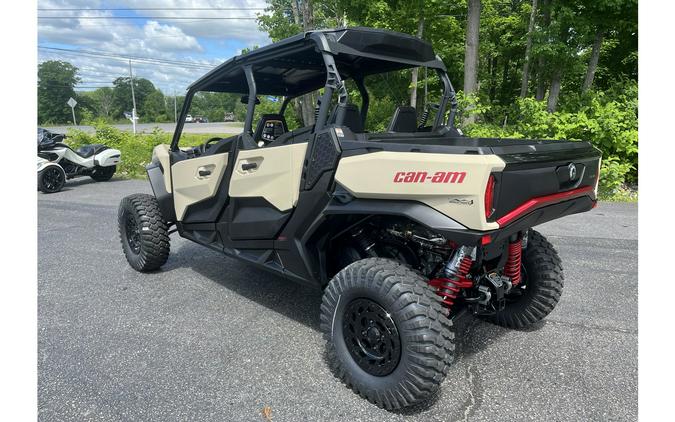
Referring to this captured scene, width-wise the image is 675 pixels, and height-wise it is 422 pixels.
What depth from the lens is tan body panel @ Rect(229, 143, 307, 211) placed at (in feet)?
9.43

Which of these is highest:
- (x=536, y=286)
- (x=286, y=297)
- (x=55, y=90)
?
(x=55, y=90)

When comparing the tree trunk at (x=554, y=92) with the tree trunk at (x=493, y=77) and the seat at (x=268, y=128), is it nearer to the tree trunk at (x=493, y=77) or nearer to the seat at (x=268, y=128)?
the seat at (x=268, y=128)

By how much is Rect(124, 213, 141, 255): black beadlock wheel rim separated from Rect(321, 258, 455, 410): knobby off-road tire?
9.69ft

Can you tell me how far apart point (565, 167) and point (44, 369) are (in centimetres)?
340

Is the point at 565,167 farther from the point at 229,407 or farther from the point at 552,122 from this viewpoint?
the point at 552,122

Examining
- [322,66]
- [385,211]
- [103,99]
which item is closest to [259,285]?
[322,66]

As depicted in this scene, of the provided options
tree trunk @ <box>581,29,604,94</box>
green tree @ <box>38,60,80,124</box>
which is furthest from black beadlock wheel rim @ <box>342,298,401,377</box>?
green tree @ <box>38,60,80,124</box>

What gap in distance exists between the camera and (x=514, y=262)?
2818 mm

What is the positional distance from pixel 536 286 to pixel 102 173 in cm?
1260

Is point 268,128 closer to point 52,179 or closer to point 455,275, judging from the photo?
point 455,275

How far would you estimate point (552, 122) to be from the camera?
9492 millimetres

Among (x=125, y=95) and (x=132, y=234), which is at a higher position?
(x=125, y=95)

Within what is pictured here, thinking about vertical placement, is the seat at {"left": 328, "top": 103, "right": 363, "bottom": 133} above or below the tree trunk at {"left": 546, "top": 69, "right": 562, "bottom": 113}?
below

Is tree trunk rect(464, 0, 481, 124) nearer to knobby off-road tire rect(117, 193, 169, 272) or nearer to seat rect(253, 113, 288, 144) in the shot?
seat rect(253, 113, 288, 144)
